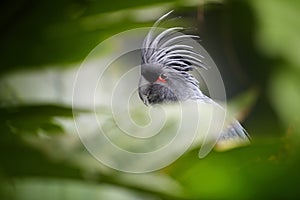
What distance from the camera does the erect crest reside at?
37cm

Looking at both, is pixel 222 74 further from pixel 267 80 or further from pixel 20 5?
pixel 20 5

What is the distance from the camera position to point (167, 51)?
38cm

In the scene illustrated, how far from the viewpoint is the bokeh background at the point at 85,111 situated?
0.25m

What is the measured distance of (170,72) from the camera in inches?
14.5

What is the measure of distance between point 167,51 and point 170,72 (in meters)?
0.02

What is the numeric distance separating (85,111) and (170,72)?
8 centimetres

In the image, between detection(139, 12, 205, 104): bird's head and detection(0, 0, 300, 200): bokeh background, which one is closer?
detection(0, 0, 300, 200): bokeh background

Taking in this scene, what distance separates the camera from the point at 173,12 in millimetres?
377

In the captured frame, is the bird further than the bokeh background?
Yes

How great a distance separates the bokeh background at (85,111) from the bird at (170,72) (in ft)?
0.05

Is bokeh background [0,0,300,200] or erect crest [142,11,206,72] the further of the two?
erect crest [142,11,206,72]

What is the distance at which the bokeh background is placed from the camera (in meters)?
0.25

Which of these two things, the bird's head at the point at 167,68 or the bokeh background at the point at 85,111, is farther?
the bird's head at the point at 167,68

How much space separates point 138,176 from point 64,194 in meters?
0.07
